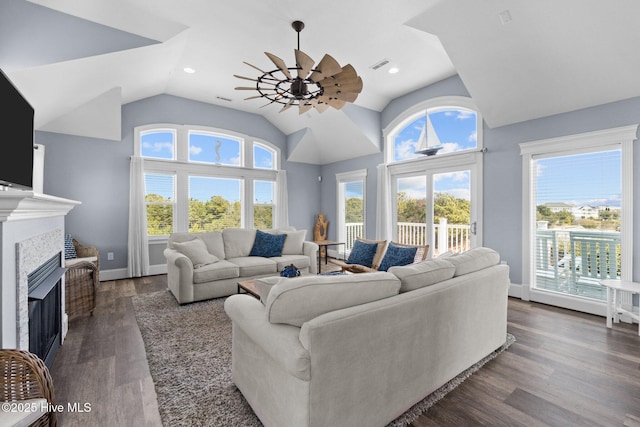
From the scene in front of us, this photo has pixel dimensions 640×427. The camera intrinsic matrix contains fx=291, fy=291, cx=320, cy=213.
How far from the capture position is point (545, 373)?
7.24 feet

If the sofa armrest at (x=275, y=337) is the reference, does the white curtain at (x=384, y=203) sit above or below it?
above

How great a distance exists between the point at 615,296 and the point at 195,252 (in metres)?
5.04

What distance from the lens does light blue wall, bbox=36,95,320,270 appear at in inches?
184

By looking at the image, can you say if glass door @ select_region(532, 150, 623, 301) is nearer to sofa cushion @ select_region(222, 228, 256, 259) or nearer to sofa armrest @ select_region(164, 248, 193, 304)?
sofa cushion @ select_region(222, 228, 256, 259)

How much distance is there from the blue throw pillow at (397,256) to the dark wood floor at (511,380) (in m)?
1.26

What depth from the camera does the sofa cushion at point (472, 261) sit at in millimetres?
2186

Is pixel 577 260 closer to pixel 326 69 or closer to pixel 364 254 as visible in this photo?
pixel 364 254

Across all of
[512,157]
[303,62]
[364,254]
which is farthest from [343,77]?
[512,157]

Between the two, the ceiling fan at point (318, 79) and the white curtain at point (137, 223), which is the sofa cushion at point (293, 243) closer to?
the ceiling fan at point (318, 79)

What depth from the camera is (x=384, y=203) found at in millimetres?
5961

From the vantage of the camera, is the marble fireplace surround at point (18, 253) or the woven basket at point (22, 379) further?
the marble fireplace surround at point (18, 253)

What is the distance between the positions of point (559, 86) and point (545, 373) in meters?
3.21

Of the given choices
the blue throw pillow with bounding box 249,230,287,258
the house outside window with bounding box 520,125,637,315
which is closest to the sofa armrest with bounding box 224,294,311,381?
the blue throw pillow with bounding box 249,230,287,258

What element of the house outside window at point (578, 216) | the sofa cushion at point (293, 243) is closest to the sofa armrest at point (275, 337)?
the sofa cushion at point (293, 243)
